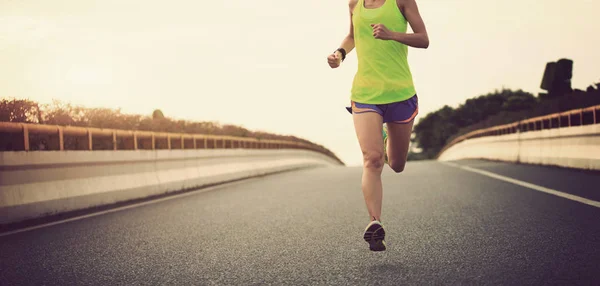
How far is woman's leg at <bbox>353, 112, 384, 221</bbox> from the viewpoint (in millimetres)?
5156

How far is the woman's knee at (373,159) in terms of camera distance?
5.18m

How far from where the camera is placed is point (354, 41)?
5.57 meters

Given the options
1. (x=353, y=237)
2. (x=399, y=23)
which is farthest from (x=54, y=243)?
(x=399, y=23)

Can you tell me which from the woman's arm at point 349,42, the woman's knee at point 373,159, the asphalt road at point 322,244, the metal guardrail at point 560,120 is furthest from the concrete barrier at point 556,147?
the woman's knee at point 373,159

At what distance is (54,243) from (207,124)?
14.2 metres

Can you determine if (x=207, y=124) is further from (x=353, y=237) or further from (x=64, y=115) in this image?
(x=353, y=237)

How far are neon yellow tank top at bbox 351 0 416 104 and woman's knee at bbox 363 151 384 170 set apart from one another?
1.49 feet

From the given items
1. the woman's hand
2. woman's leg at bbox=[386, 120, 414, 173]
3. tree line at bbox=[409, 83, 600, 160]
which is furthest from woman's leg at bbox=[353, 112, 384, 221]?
tree line at bbox=[409, 83, 600, 160]

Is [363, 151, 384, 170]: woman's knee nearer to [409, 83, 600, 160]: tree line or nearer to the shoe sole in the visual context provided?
the shoe sole

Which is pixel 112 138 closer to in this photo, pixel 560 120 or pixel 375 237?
pixel 375 237

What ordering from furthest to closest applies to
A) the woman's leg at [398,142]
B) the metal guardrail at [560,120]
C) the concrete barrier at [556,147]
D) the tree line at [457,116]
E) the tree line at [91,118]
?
the tree line at [457,116], the metal guardrail at [560,120], the concrete barrier at [556,147], the tree line at [91,118], the woman's leg at [398,142]

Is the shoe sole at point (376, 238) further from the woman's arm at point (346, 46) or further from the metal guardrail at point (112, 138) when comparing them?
the metal guardrail at point (112, 138)

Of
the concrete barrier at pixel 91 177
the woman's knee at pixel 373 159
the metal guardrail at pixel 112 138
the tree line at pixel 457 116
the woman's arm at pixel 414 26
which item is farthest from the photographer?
the tree line at pixel 457 116

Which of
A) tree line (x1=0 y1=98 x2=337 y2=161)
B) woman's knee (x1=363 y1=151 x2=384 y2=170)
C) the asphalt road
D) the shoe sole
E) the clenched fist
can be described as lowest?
the asphalt road
